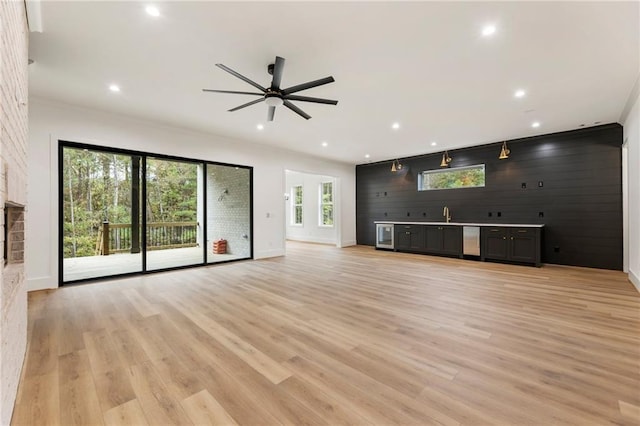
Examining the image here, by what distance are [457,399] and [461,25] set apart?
310 cm

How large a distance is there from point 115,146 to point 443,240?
25.1 feet

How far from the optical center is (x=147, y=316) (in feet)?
10.4

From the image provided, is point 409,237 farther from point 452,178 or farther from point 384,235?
point 452,178

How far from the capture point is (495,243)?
→ 6523 mm

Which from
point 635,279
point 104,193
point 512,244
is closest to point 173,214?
point 104,193

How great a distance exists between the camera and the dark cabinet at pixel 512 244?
5.98 meters

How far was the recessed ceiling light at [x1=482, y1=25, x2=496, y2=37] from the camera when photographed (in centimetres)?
262

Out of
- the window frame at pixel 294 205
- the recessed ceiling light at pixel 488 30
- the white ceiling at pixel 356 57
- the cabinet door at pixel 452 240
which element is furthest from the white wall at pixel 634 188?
the window frame at pixel 294 205

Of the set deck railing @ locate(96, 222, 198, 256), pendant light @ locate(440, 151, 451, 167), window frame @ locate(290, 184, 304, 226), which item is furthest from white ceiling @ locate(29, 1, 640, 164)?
window frame @ locate(290, 184, 304, 226)

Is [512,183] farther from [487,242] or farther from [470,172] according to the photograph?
[487,242]

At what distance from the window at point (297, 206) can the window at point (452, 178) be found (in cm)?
526

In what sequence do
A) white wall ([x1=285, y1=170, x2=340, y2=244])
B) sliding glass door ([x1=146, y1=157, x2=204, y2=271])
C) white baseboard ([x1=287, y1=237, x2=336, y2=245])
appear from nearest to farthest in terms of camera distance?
sliding glass door ([x1=146, y1=157, x2=204, y2=271])
white baseboard ([x1=287, y1=237, x2=336, y2=245])
white wall ([x1=285, y1=170, x2=340, y2=244])

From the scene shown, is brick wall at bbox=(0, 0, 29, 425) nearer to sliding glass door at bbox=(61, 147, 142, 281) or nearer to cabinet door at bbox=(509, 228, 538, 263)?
sliding glass door at bbox=(61, 147, 142, 281)

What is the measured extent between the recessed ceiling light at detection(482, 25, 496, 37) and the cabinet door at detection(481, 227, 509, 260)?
4986mm
